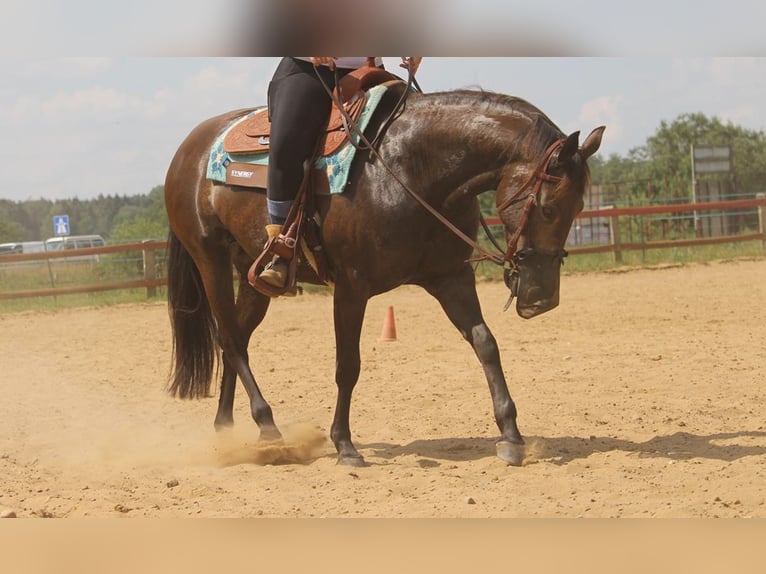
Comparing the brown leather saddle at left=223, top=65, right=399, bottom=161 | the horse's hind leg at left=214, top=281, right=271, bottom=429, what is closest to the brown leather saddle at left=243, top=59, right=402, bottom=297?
the brown leather saddle at left=223, top=65, right=399, bottom=161

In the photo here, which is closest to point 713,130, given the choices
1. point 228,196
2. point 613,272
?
point 613,272

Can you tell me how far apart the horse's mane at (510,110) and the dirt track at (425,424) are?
5.53 feet

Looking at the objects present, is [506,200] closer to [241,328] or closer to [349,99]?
[349,99]

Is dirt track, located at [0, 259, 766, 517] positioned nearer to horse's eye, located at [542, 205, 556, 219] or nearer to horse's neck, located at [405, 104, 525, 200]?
horse's eye, located at [542, 205, 556, 219]

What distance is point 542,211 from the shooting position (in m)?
4.25

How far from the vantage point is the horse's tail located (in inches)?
239

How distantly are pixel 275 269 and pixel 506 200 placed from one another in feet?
4.55

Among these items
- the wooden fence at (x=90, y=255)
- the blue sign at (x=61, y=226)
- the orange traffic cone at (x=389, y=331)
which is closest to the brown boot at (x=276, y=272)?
the orange traffic cone at (x=389, y=331)

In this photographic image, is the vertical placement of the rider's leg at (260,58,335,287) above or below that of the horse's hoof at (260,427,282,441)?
above

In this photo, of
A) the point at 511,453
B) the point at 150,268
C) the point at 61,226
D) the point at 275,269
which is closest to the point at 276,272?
the point at 275,269

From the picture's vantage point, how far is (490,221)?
16.7m

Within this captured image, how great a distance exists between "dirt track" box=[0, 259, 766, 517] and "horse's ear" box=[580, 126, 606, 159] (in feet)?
5.20

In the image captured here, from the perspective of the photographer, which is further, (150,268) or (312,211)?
(150,268)

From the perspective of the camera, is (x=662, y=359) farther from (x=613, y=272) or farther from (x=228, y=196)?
(x=613, y=272)
